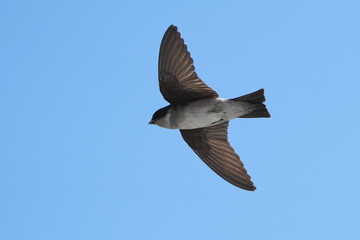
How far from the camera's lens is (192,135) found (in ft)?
26.8

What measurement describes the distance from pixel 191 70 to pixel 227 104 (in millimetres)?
520

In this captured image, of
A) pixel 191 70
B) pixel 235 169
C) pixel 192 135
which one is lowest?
pixel 235 169

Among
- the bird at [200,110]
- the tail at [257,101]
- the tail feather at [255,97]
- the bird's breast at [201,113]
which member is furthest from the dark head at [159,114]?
the tail feather at [255,97]

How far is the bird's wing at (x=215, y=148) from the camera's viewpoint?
7961 millimetres

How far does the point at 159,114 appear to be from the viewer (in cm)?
768

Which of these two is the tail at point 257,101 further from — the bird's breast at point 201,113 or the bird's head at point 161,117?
the bird's head at point 161,117

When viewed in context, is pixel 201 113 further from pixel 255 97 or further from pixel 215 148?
pixel 215 148

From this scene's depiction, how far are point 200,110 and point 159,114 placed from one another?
48cm

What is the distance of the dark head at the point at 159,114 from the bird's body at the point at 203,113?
0.03 meters

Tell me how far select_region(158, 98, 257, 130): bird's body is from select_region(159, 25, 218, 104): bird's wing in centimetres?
9

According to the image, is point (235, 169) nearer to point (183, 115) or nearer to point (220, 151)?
point (220, 151)

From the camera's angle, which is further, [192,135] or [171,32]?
[192,135]

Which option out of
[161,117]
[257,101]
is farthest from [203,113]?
[257,101]

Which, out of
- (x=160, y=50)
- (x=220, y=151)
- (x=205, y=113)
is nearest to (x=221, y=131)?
(x=220, y=151)
